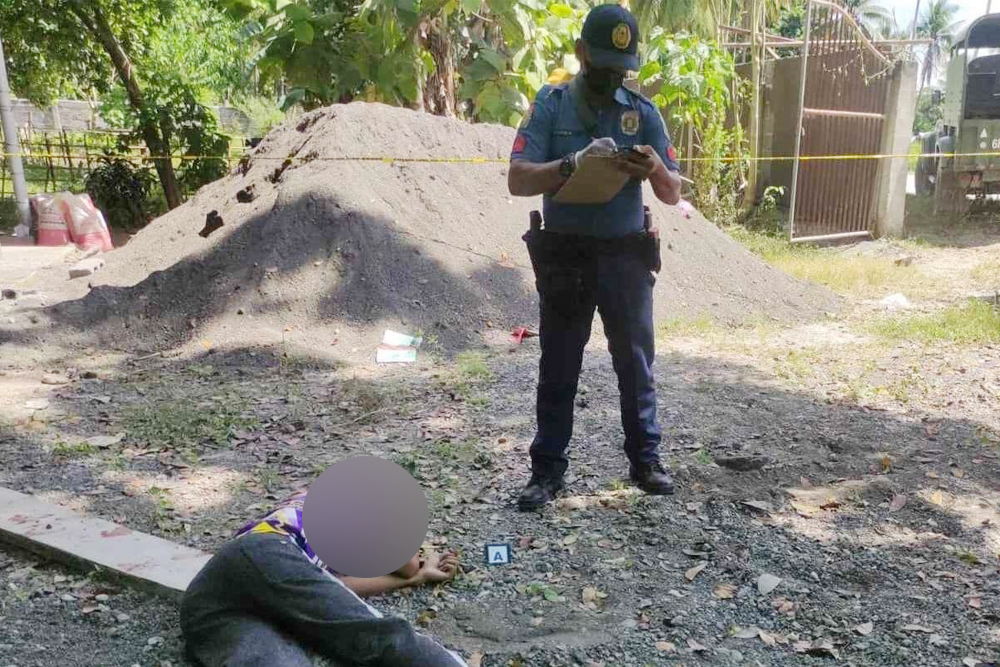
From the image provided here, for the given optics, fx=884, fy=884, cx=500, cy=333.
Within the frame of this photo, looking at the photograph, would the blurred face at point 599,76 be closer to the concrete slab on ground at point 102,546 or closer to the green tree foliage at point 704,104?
the concrete slab on ground at point 102,546

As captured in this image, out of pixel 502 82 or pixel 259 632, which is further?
pixel 502 82

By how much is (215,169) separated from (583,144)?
10652mm

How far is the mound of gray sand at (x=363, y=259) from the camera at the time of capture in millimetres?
6422

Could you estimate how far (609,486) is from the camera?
373 centimetres

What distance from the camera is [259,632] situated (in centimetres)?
233

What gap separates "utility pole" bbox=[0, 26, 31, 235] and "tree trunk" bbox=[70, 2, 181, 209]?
5.56 feet

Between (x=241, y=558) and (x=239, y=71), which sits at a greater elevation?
(x=239, y=71)

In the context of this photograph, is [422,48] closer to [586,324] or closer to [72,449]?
[72,449]

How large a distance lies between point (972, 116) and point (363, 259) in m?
9.55

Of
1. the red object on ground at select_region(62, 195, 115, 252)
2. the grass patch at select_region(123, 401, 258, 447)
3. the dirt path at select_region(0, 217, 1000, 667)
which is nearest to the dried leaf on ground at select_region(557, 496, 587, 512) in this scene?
the dirt path at select_region(0, 217, 1000, 667)

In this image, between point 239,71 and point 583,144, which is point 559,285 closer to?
point 583,144

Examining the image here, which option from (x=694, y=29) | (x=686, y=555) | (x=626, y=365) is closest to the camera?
(x=686, y=555)

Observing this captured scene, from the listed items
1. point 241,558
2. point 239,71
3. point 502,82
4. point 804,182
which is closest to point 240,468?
point 241,558

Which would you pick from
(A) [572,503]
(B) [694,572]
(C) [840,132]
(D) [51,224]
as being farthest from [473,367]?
(C) [840,132]
